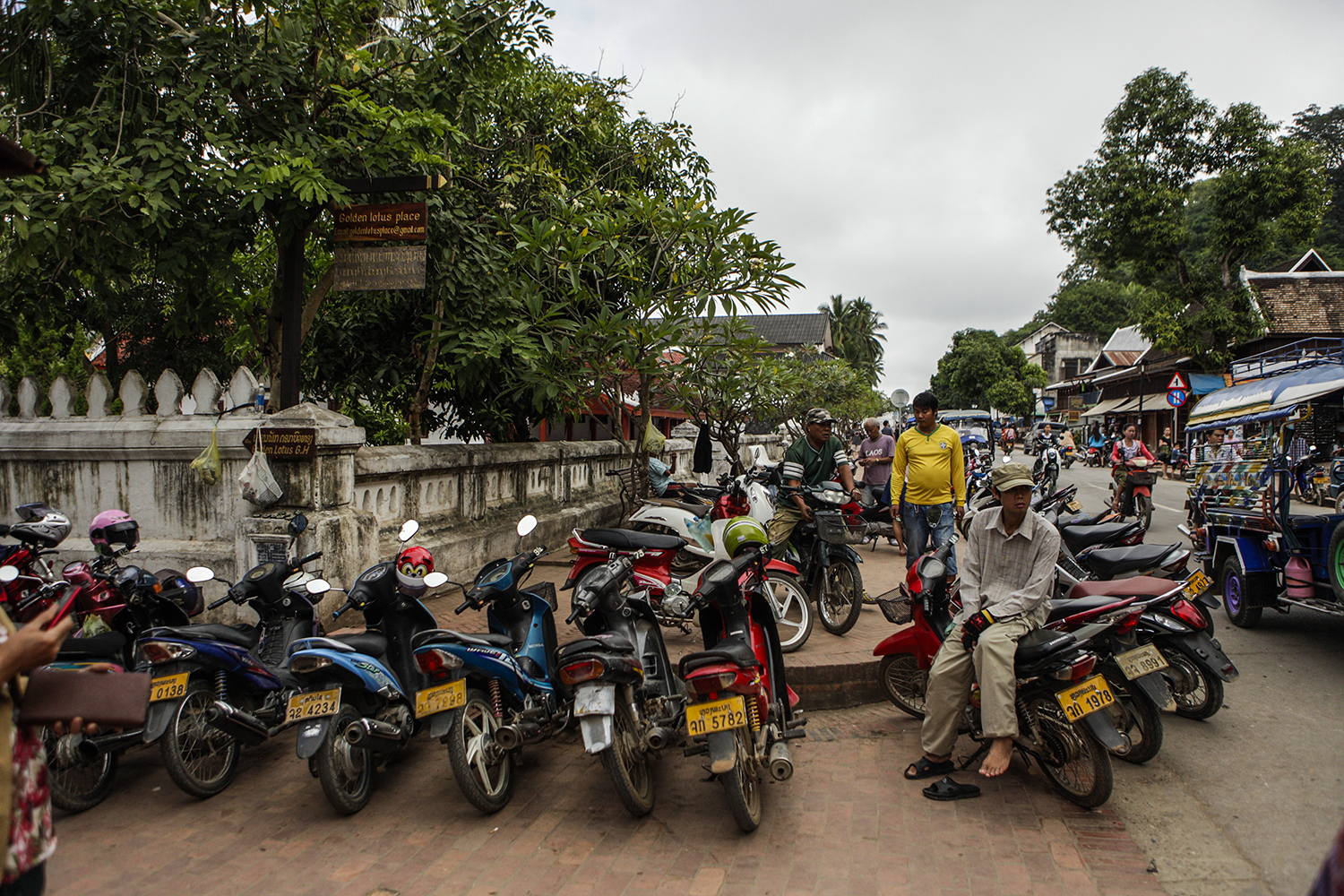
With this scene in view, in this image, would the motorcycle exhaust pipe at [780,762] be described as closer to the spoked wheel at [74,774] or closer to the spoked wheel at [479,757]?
the spoked wheel at [479,757]

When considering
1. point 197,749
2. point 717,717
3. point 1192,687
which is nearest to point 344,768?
point 197,749

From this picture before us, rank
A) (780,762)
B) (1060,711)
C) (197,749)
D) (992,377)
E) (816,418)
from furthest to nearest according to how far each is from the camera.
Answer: (992,377) < (816,418) < (197,749) < (1060,711) < (780,762)

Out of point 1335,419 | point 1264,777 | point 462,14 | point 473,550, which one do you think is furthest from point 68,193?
point 1335,419

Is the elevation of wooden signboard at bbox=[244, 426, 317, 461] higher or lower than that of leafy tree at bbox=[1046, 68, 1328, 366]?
lower

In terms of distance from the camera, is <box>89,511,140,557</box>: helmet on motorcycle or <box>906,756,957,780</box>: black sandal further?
<box>89,511,140,557</box>: helmet on motorcycle

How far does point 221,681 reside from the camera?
3.95m

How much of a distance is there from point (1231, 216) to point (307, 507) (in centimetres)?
2638

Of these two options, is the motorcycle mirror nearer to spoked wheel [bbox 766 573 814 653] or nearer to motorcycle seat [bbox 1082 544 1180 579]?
spoked wheel [bbox 766 573 814 653]

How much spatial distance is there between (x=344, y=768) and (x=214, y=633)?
1037mm

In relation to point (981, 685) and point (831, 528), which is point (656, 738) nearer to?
point (981, 685)

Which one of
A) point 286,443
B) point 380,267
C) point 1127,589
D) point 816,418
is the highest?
point 380,267

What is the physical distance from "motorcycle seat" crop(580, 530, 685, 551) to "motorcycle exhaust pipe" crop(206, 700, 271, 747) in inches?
78.3

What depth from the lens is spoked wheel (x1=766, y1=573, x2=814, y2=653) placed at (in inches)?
218

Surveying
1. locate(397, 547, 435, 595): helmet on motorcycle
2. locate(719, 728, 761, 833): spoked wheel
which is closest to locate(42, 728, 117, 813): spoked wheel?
locate(397, 547, 435, 595): helmet on motorcycle
